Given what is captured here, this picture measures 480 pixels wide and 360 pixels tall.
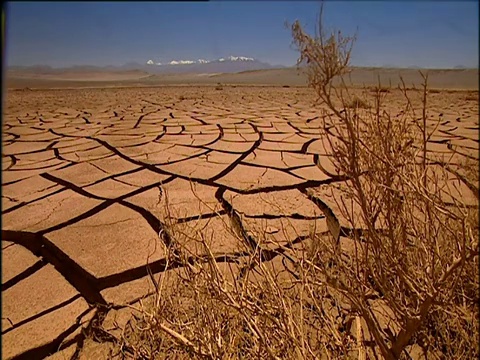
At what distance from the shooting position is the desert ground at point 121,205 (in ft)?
3.43

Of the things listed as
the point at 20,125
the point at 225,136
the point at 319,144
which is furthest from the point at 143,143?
the point at 20,125

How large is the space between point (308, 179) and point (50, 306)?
4.98 feet

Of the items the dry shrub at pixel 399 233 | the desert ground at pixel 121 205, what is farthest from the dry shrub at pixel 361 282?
the desert ground at pixel 121 205

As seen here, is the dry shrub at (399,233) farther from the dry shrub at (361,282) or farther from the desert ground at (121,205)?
the desert ground at (121,205)

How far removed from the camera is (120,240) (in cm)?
144

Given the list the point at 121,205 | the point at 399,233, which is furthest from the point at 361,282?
the point at 121,205

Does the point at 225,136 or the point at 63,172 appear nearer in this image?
the point at 63,172

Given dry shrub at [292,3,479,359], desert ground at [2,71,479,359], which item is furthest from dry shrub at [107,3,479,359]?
desert ground at [2,71,479,359]

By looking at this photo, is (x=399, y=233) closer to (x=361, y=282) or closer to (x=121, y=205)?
(x=361, y=282)

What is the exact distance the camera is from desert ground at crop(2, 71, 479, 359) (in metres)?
1.04

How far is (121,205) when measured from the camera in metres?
1.74

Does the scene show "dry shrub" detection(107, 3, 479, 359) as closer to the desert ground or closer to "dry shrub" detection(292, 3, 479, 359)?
"dry shrub" detection(292, 3, 479, 359)

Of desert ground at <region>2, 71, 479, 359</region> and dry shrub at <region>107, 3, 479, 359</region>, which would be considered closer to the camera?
dry shrub at <region>107, 3, 479, 359</region>

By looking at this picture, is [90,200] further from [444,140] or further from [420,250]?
[444,140]
